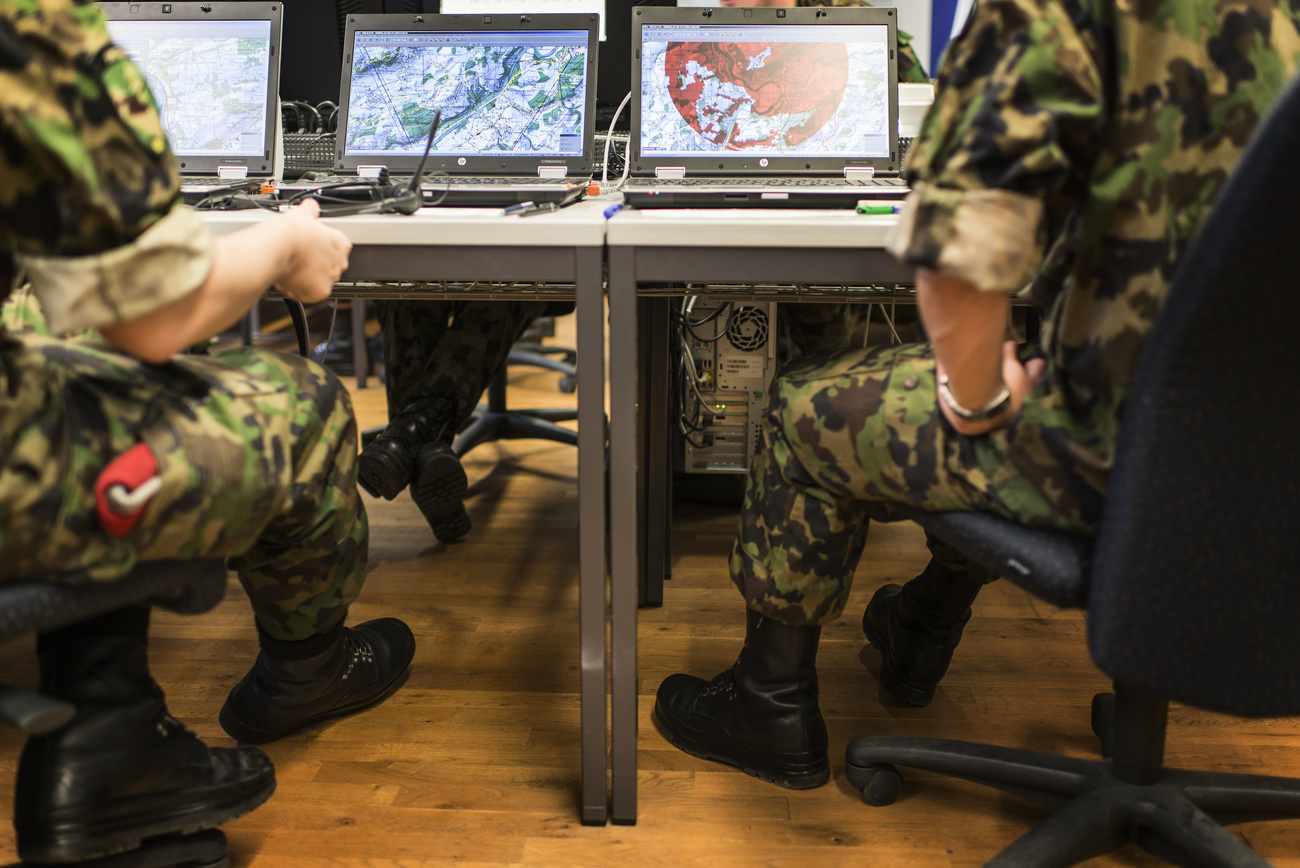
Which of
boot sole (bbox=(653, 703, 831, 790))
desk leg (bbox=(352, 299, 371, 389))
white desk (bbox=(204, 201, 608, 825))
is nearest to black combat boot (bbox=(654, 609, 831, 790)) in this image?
boot sole (bbox=(653, 703, 831, 790))

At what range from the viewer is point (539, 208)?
1047 millimetres

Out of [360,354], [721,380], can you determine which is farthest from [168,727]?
[360,354]

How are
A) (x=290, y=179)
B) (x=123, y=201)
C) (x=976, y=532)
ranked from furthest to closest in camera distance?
(x=290, y=179)
(x=976, y=532)
(x=123, y=201)

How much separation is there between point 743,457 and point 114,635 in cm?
128

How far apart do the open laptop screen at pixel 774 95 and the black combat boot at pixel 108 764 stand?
2.96 ft

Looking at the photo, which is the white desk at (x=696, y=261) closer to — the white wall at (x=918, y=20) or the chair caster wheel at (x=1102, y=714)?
the chair caster wheel at (x=1102, y=714)

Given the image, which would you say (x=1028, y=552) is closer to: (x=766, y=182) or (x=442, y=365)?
(x=766, y=182)

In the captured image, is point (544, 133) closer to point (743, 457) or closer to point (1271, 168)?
point (743, 457)

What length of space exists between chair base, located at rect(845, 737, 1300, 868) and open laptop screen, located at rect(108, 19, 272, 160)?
130 cm

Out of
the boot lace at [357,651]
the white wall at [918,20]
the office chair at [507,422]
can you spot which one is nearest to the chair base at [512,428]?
the office chair at [507,422]

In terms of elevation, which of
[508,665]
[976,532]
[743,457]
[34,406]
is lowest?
[508,665]

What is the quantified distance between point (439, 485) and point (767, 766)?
880mm

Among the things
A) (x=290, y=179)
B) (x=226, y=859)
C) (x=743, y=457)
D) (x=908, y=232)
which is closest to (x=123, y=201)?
(x=908, y=232)

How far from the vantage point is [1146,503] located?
656mm
